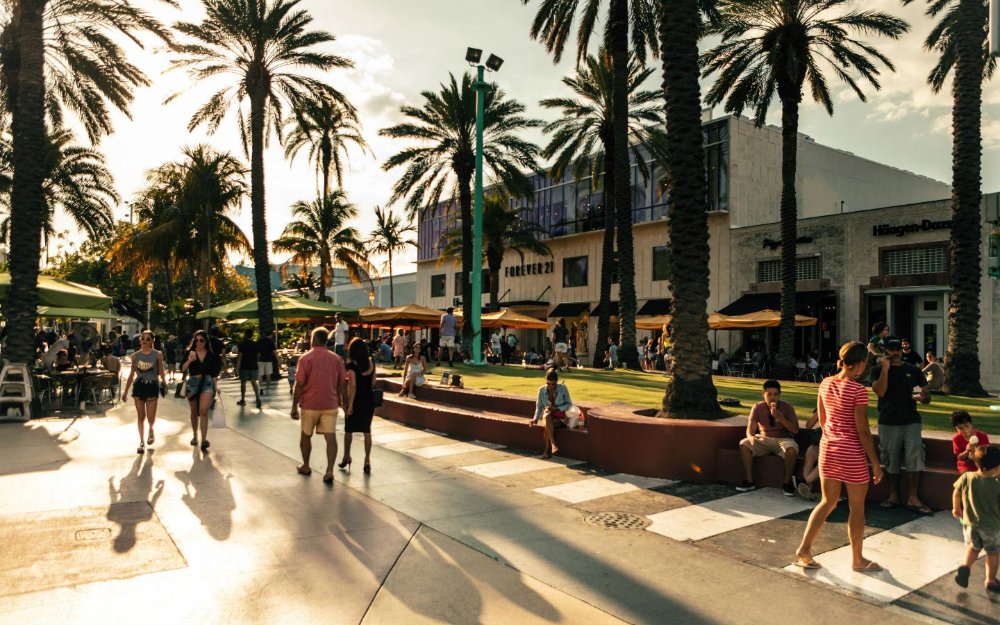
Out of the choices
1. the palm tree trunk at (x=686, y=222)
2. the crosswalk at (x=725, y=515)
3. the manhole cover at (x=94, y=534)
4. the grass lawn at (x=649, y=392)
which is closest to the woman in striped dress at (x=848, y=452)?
the crosswalk at (x=725, y=515)

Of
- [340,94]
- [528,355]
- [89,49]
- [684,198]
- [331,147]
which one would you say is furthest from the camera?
[331,147]

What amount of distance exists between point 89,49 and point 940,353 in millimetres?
29113

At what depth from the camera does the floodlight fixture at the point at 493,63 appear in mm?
21547

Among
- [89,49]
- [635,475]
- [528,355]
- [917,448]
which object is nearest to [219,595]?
[635,475]

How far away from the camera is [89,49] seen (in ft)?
57.7

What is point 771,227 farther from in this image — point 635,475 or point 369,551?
point 369,551

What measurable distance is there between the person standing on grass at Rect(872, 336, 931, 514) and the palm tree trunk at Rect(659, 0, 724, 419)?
249cm

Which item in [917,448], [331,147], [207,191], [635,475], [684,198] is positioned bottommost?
[635,475]

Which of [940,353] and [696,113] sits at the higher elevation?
[696,113]

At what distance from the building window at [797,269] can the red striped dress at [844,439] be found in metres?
24.1

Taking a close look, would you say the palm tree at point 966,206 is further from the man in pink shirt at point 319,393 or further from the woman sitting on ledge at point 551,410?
the man in pink shirt at point 319,393

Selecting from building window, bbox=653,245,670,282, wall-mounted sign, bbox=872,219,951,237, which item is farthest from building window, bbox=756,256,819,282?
building window, bbox=653,245,670,282

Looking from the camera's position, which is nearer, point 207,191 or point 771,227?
point 771,227

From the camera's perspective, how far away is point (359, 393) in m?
8.64
